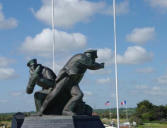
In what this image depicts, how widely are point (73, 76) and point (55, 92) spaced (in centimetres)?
81

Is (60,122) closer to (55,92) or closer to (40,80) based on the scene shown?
(55,92)

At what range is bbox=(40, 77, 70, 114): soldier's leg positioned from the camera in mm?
12672

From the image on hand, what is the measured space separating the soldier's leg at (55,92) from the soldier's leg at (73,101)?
0.35m

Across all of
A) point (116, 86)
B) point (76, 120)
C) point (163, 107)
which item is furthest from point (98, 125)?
point (163, 107)

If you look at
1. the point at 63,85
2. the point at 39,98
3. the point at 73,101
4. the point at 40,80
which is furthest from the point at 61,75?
the point at 39,98

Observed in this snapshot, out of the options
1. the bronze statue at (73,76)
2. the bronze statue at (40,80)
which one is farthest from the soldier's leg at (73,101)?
the bronze statue at (40,80)

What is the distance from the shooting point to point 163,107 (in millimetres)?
70688

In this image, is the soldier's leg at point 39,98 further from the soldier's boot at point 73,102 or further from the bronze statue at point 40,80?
the soldier's boot at point 73,102

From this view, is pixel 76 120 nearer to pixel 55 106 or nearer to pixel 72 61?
pixel 55 106

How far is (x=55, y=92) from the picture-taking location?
12.7 metres

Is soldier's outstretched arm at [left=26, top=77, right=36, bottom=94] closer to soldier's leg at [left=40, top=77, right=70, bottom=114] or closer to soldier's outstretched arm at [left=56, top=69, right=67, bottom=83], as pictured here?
soldier's leg at [left=40, top=77, right=70, bottom=114]

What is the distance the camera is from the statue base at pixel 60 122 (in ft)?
39.0

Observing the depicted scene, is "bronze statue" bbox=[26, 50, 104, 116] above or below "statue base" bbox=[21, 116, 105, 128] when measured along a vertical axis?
above

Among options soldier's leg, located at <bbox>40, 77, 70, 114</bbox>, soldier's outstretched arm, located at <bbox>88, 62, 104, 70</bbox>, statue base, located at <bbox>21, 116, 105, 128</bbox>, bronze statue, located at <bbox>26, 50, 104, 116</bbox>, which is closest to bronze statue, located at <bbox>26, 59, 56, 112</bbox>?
bronze statue, located at <bbox>26, 50, 104, 116</bbox>
